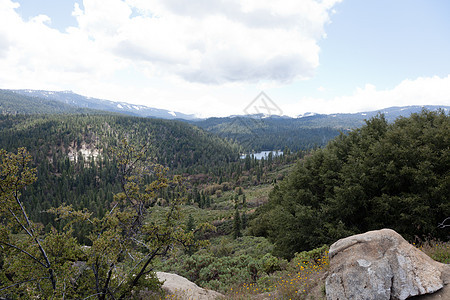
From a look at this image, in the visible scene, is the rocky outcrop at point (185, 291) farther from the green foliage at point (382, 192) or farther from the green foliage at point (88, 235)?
the green foliage at point (382, 192)

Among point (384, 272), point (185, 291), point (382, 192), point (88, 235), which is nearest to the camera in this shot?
point (384, 272)

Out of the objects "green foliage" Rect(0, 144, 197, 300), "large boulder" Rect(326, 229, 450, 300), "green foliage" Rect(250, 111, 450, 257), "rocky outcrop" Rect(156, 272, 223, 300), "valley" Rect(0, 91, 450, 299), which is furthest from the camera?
"green foliage" Rect(250, 111, 450, 257)

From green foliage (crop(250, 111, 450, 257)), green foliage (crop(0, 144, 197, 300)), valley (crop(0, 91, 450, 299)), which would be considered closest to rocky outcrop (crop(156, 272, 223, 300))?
valley (crop(0, 91, 450, 299))

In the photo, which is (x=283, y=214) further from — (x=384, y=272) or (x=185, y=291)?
(x=384, y=272)

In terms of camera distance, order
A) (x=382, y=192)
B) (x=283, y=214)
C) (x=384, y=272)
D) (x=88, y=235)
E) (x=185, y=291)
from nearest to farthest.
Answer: (x=384, y=272), (x=88, y=235), (x=185, y=291), (x=382, y=192), (x=283, y=214)

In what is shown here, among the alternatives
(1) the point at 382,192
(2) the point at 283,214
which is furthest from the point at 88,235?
(1) the point at 382,192

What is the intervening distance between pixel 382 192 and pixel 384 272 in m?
14.2

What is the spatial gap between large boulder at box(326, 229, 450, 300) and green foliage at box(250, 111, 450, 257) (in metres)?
10.4

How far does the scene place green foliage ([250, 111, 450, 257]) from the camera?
55.2 feet

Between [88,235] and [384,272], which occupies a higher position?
[88,235]

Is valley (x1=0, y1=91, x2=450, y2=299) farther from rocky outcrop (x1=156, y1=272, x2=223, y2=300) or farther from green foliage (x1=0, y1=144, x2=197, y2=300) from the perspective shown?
rocky outcrop (x1=156, y1=272, x2=223, y2=300)

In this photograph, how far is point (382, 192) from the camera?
1953 centimetres

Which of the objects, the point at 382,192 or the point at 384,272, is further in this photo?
the point at 382,192

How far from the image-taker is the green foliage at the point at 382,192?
16812 mm
